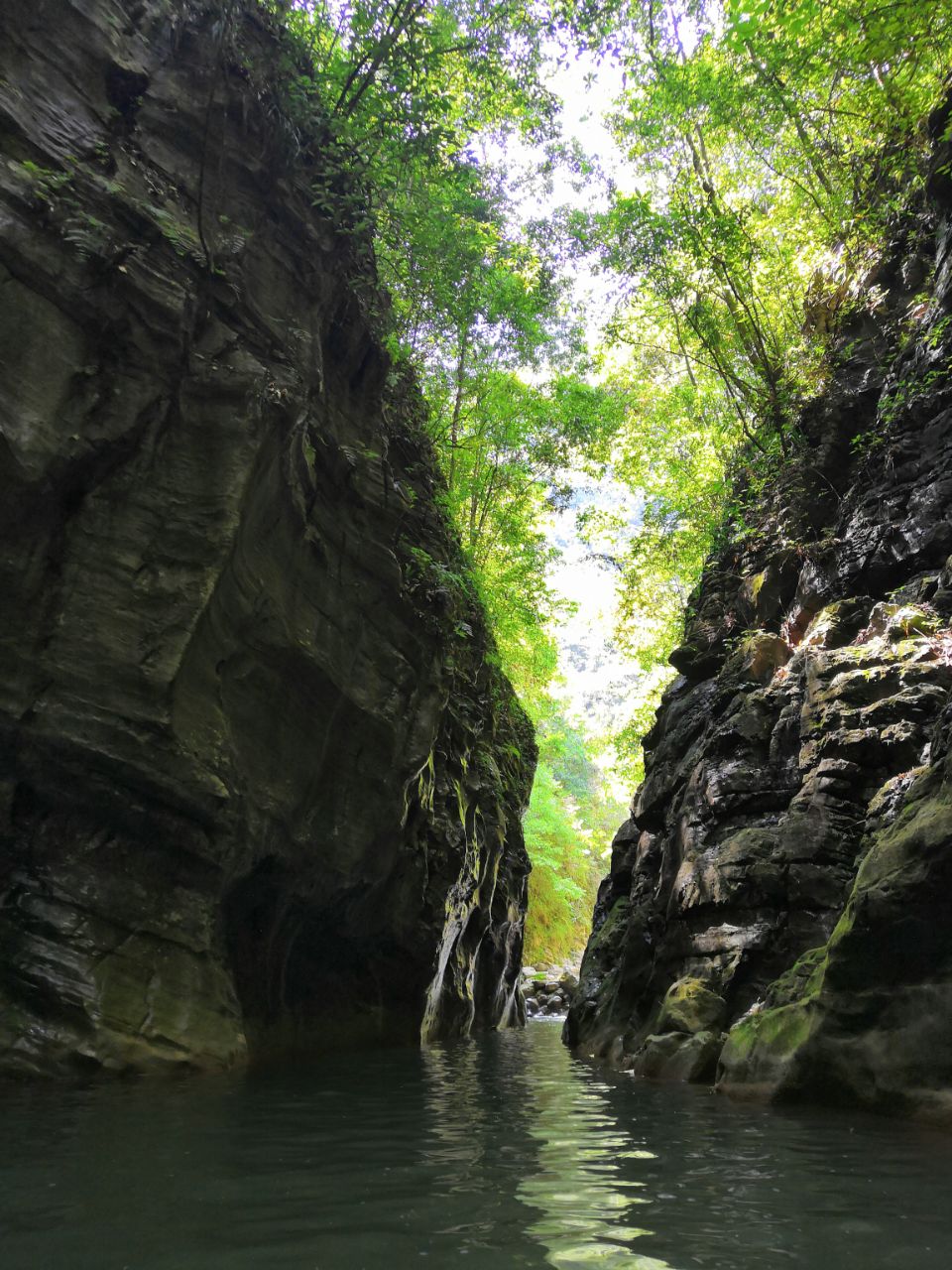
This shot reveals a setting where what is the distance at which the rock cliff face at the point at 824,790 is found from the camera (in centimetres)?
579

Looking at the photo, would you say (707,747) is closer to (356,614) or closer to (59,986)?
(356,614)

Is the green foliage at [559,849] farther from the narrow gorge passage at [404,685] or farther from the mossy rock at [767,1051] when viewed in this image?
the mossy rock at [767,1051]

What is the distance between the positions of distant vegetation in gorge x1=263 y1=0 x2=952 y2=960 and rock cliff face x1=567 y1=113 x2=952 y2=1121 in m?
1.78

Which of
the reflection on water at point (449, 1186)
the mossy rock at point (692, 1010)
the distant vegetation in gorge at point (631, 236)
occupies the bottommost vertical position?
the reflection on water at point (449, 1186)

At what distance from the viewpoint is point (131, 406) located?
26.8ft

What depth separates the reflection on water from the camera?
8.94ft

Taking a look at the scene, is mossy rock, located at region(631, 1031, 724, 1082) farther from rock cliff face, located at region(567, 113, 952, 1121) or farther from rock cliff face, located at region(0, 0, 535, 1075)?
rock cliff face, located at region(0, 0, 535, 1075)

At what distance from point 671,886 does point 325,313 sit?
9525mm

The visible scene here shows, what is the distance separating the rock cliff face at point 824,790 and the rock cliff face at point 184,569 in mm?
4460

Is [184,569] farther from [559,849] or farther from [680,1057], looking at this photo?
[559,849]

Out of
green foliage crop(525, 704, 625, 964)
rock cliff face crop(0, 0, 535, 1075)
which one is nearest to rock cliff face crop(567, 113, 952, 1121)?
rock cliff face crop(0, 0, 535, 1075)

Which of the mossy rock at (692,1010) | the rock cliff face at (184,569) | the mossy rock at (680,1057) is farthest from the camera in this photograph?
the mossy rock at (692,1010)

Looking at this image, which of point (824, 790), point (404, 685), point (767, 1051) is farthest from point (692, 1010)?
point (404, 685)

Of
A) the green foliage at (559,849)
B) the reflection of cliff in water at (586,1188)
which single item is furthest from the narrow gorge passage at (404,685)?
the green foliage at (559,849)
